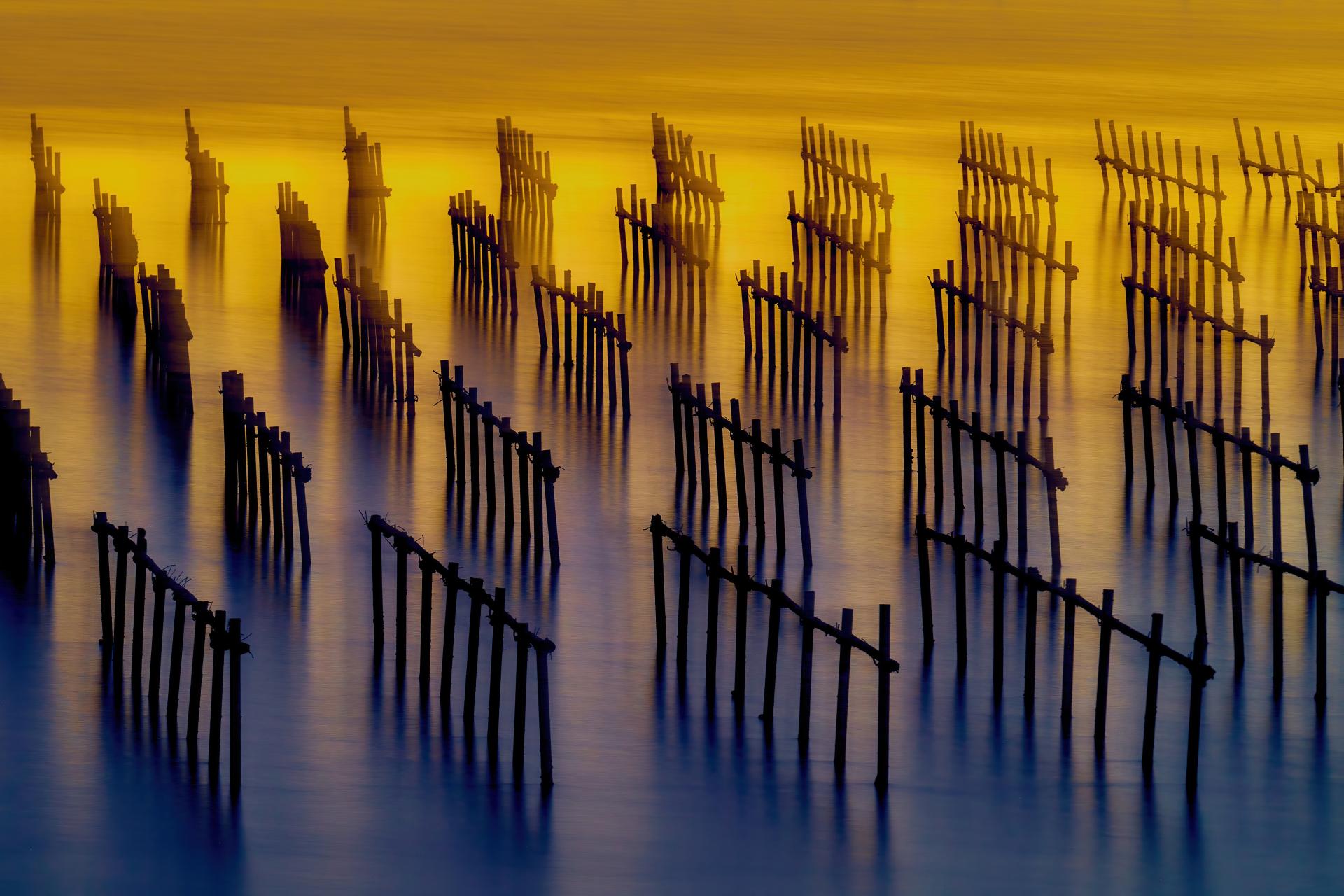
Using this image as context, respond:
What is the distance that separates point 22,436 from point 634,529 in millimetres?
6660

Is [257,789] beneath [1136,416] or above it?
A: beneath

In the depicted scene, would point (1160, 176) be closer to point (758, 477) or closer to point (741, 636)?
point (758, 477)

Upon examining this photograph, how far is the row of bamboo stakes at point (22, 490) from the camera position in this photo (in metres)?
25.8

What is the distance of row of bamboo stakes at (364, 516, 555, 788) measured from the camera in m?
19.9

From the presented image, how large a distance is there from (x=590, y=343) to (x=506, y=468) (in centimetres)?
749

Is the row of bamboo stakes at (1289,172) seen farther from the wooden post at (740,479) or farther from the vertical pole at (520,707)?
the vertical pole at (520,707)

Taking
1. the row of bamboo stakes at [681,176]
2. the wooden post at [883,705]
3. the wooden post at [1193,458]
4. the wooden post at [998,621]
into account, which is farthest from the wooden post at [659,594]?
the row of bamboo stakes at [681,176]

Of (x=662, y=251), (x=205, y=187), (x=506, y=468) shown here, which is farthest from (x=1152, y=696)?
(x=205, y=187)

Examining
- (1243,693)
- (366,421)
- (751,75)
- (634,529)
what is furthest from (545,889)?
(751,75)

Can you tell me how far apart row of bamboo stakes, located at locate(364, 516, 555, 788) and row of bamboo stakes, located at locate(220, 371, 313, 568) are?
2820mm

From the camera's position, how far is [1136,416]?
33719mm

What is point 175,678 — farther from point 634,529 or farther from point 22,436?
point 634,529

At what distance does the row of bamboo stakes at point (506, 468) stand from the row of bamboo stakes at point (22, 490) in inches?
185

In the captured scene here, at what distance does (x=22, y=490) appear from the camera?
85.0ft
